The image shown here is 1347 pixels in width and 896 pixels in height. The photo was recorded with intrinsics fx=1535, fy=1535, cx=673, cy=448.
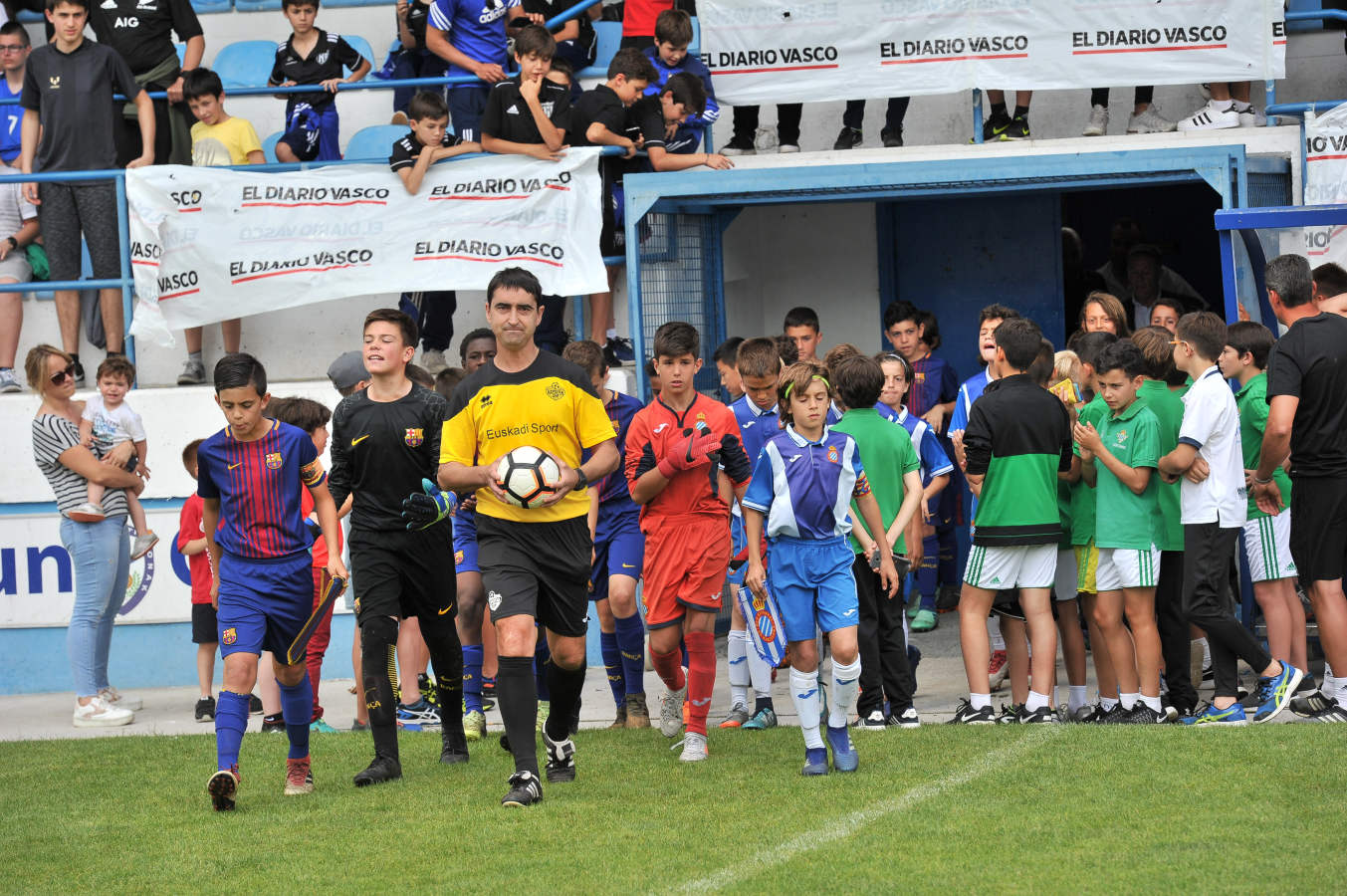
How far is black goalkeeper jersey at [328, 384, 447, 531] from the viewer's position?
671 cm

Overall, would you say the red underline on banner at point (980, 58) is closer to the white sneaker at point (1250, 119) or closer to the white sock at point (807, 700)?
the white sneaker at point (1250, 119)

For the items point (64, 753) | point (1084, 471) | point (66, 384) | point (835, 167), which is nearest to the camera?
point (1084, 471)

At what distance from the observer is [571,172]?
34.4 feet

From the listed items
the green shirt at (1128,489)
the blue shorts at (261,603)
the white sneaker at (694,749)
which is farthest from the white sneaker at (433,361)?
the green shirt at (1128,489)

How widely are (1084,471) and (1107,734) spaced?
1.33m

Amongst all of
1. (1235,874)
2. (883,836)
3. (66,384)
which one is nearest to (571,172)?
(66,384)

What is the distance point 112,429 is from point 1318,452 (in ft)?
23.2

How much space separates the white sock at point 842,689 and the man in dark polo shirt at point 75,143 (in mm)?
7301

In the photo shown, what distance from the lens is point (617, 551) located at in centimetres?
770

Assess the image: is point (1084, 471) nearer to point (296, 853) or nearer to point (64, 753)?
point (296, 853)

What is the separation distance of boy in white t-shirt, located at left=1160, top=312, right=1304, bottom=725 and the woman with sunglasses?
6248mm

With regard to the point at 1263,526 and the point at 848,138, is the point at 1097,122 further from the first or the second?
the point at 1263,526

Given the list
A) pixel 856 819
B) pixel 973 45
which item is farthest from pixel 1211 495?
pixel 973 45

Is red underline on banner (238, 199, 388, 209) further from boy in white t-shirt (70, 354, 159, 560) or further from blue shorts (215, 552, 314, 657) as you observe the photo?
blue shorts (215, 552, 314, 657)
